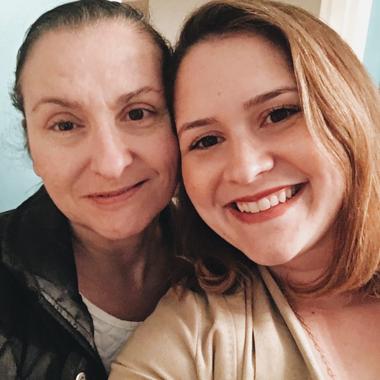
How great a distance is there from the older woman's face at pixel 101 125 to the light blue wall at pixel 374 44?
1005 millimetres

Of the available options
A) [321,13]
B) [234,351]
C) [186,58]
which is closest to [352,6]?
[321,13]

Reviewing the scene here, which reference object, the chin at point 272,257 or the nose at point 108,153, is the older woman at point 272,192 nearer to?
the chin at point 272,257

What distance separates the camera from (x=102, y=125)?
3.26ft

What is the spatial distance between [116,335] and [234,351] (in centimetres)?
35

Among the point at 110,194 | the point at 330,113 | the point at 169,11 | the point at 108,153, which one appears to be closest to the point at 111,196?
the point at 110,194

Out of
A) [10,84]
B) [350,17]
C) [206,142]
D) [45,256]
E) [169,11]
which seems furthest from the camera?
[169,11]

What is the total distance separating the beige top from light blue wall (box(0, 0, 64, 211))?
0.64m

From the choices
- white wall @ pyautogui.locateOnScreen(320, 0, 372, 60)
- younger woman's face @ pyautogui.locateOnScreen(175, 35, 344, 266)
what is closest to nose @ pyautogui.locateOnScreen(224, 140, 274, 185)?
younger woman's face @ pyautogui.locateOnScreen(175, 35, 344, 266)

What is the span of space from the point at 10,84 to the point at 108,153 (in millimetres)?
571

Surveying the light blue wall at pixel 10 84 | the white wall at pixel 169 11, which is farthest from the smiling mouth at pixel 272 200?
the white wall at pixel 169 11

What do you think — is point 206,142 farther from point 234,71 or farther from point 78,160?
point 78,160

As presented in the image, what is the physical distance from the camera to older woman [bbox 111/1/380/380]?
913mm

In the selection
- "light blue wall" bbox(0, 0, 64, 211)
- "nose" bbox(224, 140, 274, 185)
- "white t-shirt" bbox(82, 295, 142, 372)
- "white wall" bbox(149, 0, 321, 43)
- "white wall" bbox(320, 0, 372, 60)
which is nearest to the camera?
"nose" bbox(224, 140, 274, 185)

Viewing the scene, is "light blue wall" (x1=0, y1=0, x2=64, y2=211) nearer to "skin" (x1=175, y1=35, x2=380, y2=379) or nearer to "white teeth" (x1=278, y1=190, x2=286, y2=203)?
"skin" (x1=175, y1=35, x2=380, y2=379)
